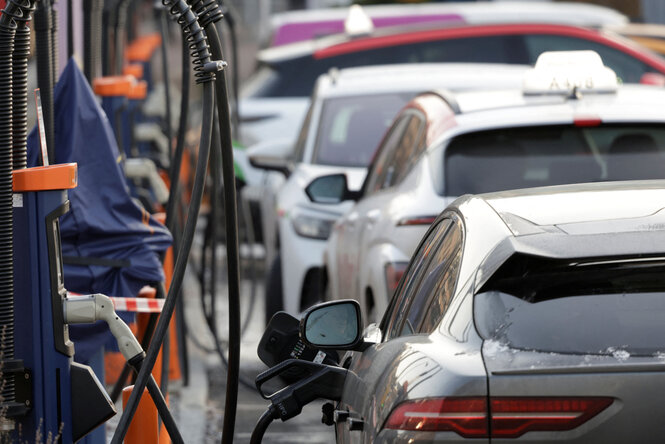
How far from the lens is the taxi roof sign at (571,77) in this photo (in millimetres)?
6402

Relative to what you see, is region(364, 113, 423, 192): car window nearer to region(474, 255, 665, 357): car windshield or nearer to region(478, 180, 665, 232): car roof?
region(478, 180, 665, 232): car roof

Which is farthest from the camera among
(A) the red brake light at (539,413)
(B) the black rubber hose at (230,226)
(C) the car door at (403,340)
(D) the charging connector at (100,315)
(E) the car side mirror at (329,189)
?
(E) the car side mirror at (329,189)

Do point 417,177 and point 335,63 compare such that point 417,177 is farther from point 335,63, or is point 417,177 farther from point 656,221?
point 335,63

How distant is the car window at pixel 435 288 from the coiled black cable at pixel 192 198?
76 centimetres

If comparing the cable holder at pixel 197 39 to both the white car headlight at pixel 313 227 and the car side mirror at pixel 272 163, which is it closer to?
the white car headlight at pixel 313 227

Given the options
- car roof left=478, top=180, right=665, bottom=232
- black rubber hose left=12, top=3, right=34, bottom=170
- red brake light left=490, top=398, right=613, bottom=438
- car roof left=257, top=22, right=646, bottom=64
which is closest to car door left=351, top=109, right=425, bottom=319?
black rubber hose left=12, top=3, right=34, bottom=170

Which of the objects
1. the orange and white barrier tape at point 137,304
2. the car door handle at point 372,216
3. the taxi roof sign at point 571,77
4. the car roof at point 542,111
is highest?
the taxi roof sign at point 571,77

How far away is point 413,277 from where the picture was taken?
4.48 metres

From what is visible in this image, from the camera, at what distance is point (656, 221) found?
3545 mm

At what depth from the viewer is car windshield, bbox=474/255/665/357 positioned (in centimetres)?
329

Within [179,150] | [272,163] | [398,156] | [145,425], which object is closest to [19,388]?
[145,425]

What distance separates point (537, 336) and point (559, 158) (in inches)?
113

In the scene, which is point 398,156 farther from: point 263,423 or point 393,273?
point 263,423

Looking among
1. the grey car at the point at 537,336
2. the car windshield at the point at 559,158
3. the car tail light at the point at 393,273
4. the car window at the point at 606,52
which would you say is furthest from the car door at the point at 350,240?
the car window at the point at 606,52
